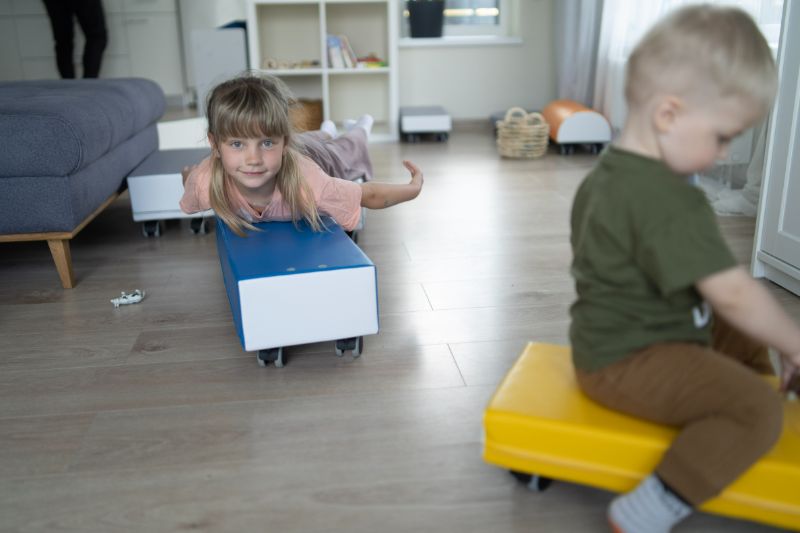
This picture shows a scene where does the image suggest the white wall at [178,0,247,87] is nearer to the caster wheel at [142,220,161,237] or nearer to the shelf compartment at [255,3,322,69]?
the shelf compartment at [255,3,322,69]

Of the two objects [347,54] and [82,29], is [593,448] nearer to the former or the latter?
[347,54]

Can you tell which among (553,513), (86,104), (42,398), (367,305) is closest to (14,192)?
(86,104)

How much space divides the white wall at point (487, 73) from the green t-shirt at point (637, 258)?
142 inches

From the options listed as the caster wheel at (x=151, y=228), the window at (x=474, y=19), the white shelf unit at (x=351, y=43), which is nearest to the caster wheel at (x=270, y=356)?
the caster wheel at (x=151, y=228)

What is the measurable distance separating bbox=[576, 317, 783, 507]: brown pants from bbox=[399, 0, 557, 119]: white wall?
12.2 ft

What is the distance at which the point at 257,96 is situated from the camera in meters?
1.42

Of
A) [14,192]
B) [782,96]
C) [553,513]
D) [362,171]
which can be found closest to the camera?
[553,513]

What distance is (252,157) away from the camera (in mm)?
1433

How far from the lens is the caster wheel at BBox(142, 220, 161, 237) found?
2168mm

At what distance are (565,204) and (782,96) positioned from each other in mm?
978

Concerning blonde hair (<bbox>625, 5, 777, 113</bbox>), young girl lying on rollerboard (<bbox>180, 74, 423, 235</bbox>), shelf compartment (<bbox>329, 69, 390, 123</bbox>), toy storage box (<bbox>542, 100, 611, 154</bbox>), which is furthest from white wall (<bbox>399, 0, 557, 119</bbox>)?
blonde hair (<bbox>625, 5, 777, 113</bbox>)

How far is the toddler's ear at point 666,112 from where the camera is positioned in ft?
2.49

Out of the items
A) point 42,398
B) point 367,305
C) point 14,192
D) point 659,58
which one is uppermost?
point 659,58

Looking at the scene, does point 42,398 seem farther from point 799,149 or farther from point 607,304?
point 799,149
